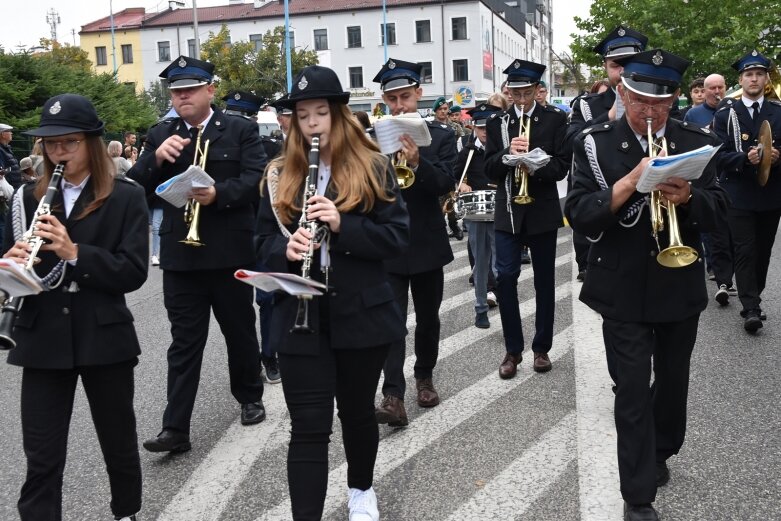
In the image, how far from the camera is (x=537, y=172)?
21.4 ft

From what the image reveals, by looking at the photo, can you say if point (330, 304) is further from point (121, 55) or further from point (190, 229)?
point (121, 55)

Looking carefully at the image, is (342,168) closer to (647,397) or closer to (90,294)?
(90,294)

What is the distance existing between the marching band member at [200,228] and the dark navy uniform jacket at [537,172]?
200 cm

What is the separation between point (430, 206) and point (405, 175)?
56 cm

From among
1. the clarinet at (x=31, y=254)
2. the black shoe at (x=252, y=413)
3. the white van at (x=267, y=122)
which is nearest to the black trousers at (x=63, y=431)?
the clarinet at (x=31, y=254)

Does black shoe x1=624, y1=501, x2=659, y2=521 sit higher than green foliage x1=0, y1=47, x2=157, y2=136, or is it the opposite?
green foliage x1=0, y1=47, x2=157, y2=136

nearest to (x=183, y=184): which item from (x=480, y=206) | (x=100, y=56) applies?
(x=480, y=206)

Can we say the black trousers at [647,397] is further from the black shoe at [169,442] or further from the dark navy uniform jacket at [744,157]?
the dark navy uniform jacket at [744,157]

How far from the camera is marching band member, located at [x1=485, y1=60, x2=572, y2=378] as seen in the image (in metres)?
6.55

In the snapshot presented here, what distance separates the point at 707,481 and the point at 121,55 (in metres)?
81.8

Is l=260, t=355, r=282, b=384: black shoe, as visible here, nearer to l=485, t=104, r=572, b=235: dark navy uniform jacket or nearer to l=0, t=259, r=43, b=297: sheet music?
l=485, t=104, r=572, b=235: dark navy uniform jacket

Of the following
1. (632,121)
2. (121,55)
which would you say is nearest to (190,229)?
(632,121)

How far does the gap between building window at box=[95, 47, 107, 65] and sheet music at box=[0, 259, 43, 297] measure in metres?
81.5

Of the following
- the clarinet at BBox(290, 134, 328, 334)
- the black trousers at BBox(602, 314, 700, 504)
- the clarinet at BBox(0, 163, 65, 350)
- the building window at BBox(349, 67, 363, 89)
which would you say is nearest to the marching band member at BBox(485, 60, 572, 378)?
the black trousers at BBox(602, 314, 700, 504)
